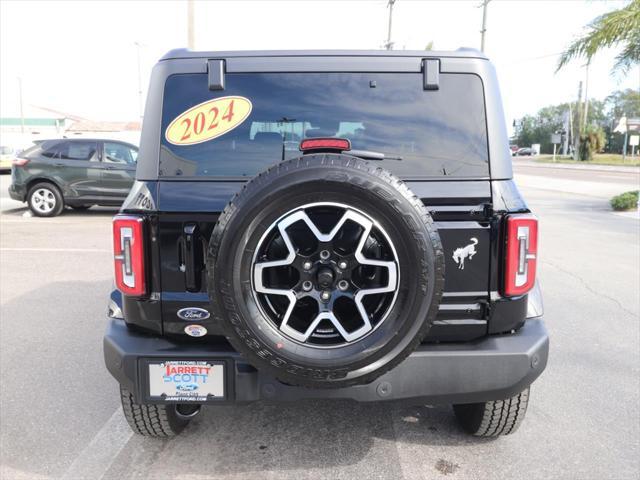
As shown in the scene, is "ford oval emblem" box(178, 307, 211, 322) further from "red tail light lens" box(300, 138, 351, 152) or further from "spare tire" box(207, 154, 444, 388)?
"red tail light lens" box(300, 138, 351, 152)

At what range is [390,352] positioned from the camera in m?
2.24

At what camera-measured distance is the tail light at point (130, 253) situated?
98.7 inches

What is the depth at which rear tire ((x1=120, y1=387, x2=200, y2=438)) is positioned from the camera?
2.86 m

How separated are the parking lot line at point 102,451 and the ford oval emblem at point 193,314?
0.97m

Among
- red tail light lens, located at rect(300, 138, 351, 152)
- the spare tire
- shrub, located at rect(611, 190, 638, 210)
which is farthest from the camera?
shrub, located at rect(611, 190, 638, 210)

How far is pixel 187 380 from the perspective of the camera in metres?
2.46

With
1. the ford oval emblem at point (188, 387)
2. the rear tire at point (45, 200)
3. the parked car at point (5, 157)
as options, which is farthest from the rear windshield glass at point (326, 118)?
the parked car at point (5, 157)

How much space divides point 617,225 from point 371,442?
35.5 ft

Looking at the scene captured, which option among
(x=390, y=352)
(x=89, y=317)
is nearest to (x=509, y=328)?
(x=390, y=352)

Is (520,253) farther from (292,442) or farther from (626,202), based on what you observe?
(626,202)

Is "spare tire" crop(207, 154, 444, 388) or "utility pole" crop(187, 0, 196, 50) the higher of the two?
"utility pole" crop(187, 0, 196, 50)

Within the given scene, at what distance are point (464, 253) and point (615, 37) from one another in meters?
12.8

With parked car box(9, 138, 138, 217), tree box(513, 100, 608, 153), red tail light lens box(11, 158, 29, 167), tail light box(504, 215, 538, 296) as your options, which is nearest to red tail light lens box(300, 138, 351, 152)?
tail light box(504, 215, 538, 296)

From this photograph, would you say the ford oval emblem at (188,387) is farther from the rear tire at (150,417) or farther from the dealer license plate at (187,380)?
the rear tire at (150,417)
